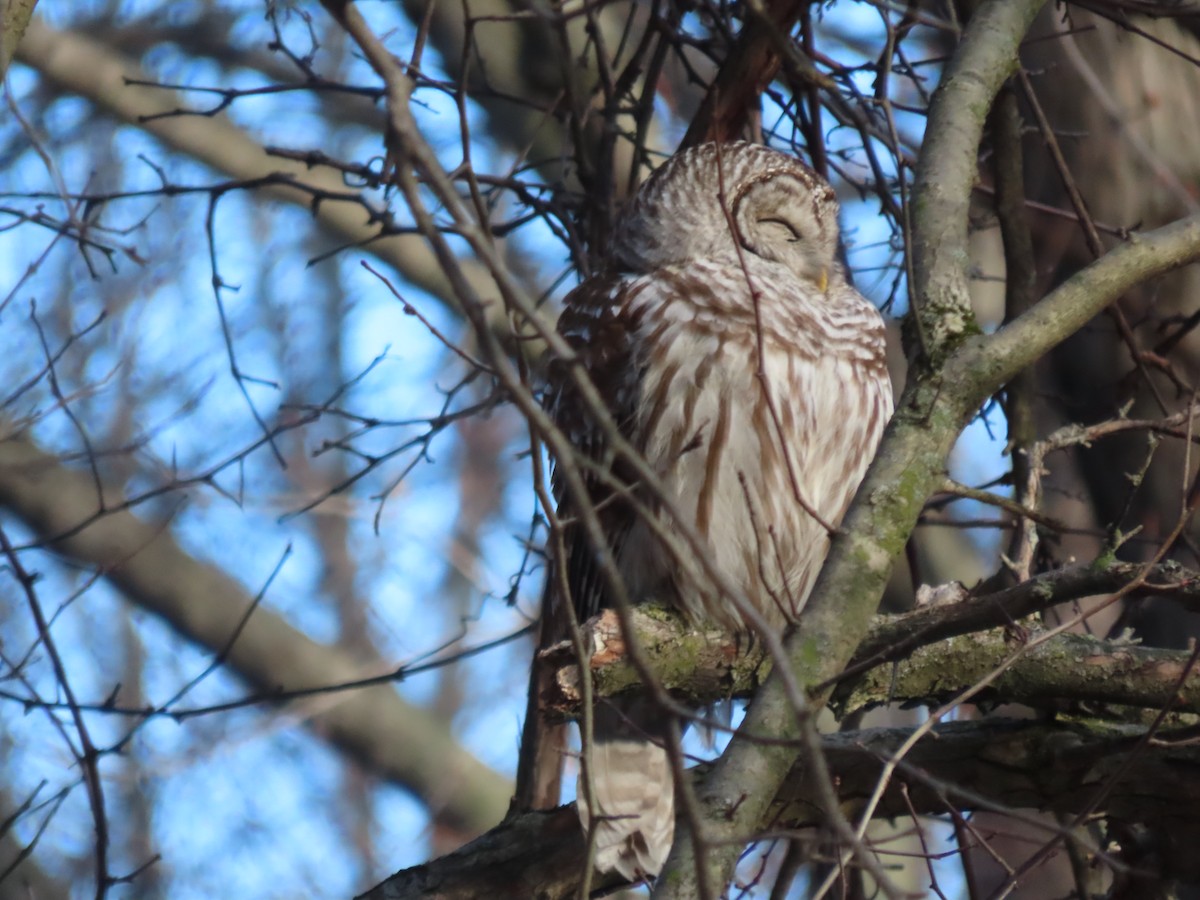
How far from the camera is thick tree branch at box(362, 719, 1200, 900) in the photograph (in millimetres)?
3133

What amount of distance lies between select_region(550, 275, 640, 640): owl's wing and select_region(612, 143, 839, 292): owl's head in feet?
0.76

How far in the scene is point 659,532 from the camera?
163 cm

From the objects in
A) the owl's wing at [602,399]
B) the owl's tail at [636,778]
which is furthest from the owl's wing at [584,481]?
the owl's tail at [636,778]

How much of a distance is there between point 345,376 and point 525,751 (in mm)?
5887

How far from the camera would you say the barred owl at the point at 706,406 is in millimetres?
3777

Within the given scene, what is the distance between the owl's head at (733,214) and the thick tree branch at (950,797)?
4.96 ft

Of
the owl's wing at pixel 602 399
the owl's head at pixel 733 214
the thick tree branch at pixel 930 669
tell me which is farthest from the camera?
the owl's head at pixel 733 214

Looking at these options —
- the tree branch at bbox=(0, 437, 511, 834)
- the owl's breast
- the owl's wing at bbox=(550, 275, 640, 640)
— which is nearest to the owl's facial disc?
the owl's breast

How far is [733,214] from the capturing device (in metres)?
4.23

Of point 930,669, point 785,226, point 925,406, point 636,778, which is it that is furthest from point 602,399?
point 925,406

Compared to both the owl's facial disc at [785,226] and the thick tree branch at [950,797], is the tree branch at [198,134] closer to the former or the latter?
the owl's facial disc at [785,226]

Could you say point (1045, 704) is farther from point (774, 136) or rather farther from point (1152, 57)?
point (1152, 57)

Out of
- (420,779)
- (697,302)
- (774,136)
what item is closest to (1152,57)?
(774,136)

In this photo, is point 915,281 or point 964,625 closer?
point 964,625
